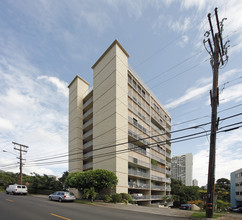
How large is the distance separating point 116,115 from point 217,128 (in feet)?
61.7

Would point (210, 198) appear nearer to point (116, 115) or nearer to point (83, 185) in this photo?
point (83, 185)

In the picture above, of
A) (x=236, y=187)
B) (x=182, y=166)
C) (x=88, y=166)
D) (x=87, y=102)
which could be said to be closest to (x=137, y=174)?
(x=88, y=166)

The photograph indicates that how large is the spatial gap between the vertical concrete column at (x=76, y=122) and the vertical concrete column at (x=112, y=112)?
7.21m

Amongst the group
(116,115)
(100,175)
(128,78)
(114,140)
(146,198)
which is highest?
(128,78)

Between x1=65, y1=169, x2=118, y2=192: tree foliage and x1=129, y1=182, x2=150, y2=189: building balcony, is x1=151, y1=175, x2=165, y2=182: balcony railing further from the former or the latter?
x1=65, y1=169, x2=118, y2=192: tree foliage

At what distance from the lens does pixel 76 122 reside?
41.8 metres

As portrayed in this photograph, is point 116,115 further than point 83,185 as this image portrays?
Yes

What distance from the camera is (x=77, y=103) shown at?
140ft

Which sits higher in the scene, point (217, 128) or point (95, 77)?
point (95, 77)

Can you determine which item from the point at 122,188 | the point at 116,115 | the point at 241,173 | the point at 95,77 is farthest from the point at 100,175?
the point at 241,173

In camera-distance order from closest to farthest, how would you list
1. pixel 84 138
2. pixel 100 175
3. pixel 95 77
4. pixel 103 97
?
pixel 100 175, pixel 103 97, pixel 95 77, pixel 84 138

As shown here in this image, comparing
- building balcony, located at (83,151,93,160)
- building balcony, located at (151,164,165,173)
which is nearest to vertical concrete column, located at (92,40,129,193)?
building balcony, located at (83,151,93,160)

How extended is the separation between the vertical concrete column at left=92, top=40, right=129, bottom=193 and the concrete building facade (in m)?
45.1

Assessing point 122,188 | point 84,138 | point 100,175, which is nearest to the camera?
point 100,175
